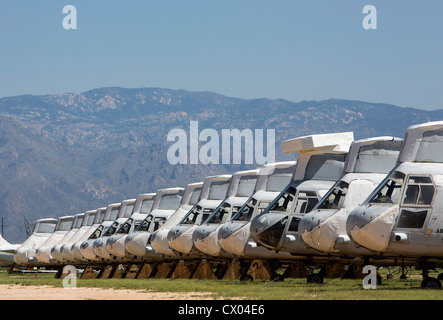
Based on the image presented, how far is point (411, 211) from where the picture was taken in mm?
23609

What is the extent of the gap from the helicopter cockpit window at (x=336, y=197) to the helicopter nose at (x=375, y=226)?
382cm

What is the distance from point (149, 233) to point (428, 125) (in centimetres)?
2362

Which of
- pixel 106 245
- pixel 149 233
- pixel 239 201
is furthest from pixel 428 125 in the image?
pixel 106 245

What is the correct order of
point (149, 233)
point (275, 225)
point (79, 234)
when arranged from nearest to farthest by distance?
1. point (275, 225)
2. point (149, 233)
3. point (79, 234)

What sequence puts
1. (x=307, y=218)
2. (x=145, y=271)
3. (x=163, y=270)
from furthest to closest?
(x=145, y=271) < (x=163, y=270) < (x=307, y=218)

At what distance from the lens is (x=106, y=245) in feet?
164

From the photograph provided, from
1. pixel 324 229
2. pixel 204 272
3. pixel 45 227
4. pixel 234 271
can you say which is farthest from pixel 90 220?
pixel 324 229

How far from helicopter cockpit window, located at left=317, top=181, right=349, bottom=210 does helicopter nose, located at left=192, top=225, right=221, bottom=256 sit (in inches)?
329

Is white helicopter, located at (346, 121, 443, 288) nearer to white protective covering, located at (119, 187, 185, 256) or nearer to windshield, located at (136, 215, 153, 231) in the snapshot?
white protective covering, located at (119, 187, 185, 256)

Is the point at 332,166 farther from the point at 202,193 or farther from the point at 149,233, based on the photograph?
the point at 149,233

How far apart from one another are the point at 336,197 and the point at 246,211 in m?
6.96

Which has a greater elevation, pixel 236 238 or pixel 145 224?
pixel 236 238

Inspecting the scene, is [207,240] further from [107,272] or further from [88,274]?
[88,274]

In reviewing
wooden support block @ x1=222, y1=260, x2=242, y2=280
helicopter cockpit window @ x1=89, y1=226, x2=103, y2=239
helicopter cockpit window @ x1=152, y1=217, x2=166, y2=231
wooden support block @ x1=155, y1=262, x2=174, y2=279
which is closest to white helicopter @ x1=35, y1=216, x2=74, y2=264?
helicopter cockpit window @ x1=89, y1=226, x2=103, y2=239
